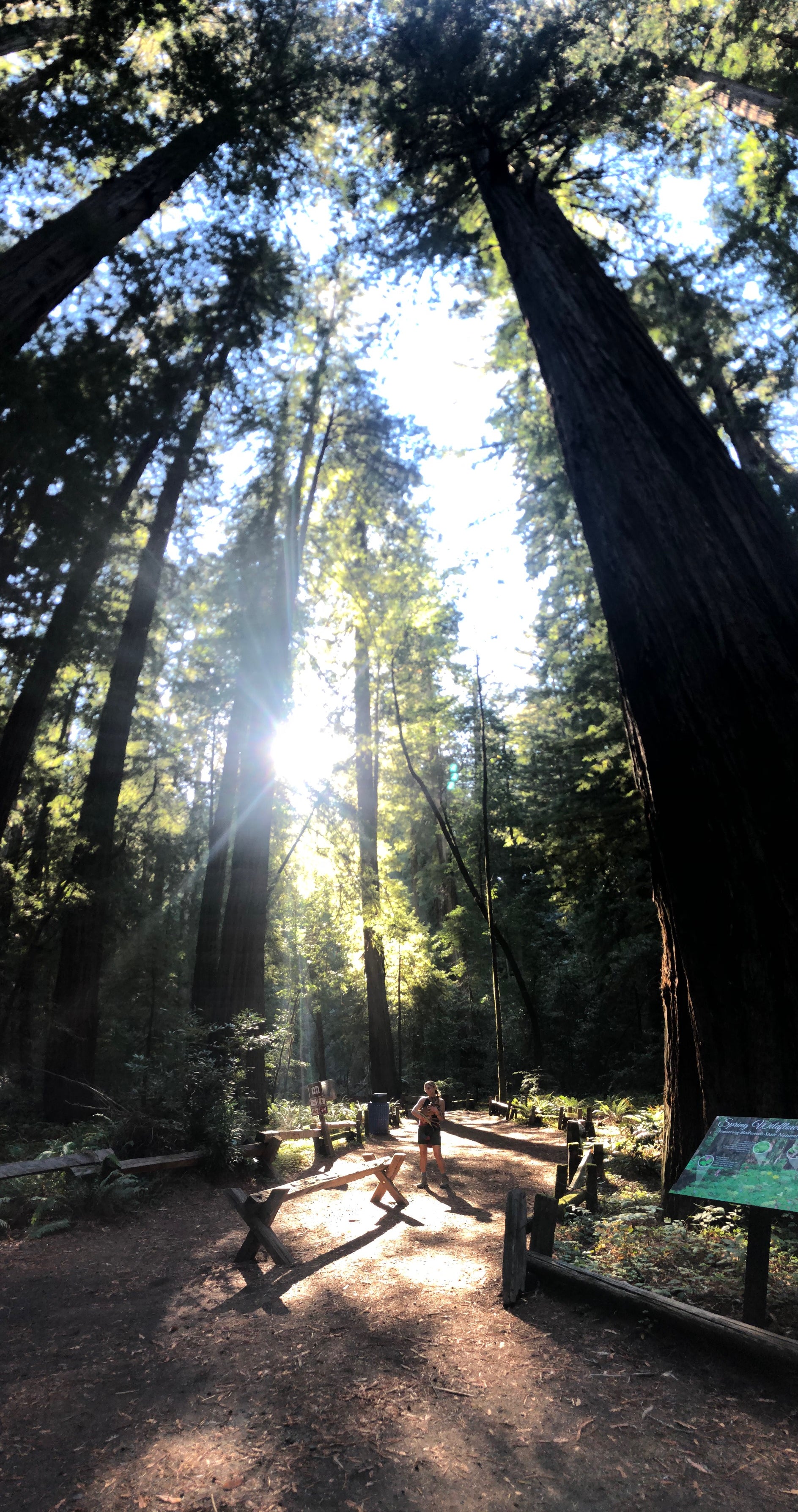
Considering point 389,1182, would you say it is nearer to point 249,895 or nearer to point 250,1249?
point 250,1249

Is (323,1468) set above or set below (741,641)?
below

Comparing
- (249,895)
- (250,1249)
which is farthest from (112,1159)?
(249,895)

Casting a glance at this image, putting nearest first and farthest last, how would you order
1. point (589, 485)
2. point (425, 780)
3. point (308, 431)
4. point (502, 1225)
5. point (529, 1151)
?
point (589, 485)
point (502, 1225)
point (529, 1151)
point (308, 431)
point (425, 780)

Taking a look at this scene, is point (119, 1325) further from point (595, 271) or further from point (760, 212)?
point (760, 212)

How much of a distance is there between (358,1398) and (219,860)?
35.8ft

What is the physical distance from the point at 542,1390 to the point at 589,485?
21.2 feet

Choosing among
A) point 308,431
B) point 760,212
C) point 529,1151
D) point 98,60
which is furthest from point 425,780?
point 98,60

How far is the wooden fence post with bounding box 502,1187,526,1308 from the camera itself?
4.58 meters

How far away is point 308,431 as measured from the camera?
53.3ft

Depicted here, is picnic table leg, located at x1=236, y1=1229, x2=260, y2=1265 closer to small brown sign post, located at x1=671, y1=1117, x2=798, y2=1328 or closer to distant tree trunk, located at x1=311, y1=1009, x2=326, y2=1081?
small brown sign post, located at x1=671, y1=1117, x2=798, y2=1328

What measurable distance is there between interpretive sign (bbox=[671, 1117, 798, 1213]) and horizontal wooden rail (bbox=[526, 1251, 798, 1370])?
2.29 ft

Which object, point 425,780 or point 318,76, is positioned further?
point 425,780

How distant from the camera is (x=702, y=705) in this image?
16.8ft

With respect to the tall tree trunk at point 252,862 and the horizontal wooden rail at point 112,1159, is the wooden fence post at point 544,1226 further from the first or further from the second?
the tall tree trunk at point 252,862
